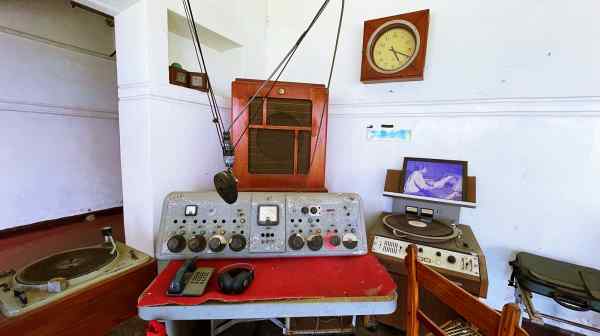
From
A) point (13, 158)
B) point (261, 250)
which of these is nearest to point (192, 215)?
point (261, 250)

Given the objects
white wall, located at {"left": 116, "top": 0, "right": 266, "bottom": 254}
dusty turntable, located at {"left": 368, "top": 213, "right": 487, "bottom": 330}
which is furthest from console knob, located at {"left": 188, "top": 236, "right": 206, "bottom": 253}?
dusty turntable, located at {"left": 368, "top": 213, "right": 487, "bottom": 330}

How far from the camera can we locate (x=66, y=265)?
1186 millimetres

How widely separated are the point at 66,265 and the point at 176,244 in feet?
2.07

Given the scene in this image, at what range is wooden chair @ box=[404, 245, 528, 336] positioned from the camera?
0.57 metres

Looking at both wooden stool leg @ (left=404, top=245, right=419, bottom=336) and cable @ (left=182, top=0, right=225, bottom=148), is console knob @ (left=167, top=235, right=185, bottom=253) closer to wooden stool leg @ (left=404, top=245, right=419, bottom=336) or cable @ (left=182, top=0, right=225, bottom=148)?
cable @ (left=182, top=0, right=225, bottom=148)

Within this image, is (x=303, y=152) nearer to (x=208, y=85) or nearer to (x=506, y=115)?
(x=208, y=85)

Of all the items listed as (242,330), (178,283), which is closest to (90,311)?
(178,283)

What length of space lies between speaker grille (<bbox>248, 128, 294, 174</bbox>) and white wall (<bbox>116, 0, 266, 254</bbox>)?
448 mm

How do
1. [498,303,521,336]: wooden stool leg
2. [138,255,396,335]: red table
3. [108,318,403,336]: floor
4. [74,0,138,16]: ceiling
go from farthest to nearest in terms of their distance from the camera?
[108,318,403,336]: floor → [74,0,138,16]: ceiling → [138,255,396,335]: red table → [498,303,521,336]: wooden stool leg

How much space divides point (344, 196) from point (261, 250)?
457 mm

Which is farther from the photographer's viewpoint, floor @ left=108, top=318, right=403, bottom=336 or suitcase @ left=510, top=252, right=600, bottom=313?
floor @ left=108, top=318, right=403, bottom=336

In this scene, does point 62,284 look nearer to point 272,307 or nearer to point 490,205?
point 272,307

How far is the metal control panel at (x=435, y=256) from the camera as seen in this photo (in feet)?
3.67

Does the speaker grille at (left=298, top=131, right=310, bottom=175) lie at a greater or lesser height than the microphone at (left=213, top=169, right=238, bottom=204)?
greater
